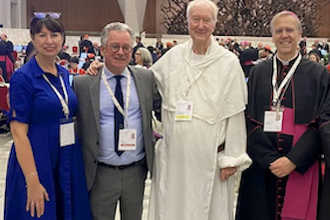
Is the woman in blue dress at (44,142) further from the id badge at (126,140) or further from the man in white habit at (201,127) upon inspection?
the man in white habit at (201,127)

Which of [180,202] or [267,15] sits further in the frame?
[267,15]

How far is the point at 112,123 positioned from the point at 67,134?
0.26 metres

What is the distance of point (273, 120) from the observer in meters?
2.60

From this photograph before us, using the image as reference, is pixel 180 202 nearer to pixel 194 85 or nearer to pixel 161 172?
pixel 161 172

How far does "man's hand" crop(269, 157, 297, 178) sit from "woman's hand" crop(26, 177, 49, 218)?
1.37 metres

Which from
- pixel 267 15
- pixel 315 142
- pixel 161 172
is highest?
pixel 267 15

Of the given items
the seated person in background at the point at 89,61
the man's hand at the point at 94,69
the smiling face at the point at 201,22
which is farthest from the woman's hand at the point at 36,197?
the seated person in background at the point at 89,61

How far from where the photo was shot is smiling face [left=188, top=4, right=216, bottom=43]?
2443 mm

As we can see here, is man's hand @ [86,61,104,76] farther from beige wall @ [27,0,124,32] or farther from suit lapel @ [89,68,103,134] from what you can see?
beige wall @ [27,0,124,32]

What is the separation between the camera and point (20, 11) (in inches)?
1070

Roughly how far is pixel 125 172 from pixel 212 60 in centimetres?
86

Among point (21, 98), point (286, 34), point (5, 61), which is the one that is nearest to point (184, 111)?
point (286, 34)

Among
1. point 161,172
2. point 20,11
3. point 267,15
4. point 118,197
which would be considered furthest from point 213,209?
point 20,11

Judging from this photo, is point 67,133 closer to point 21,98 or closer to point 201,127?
point 21,98
